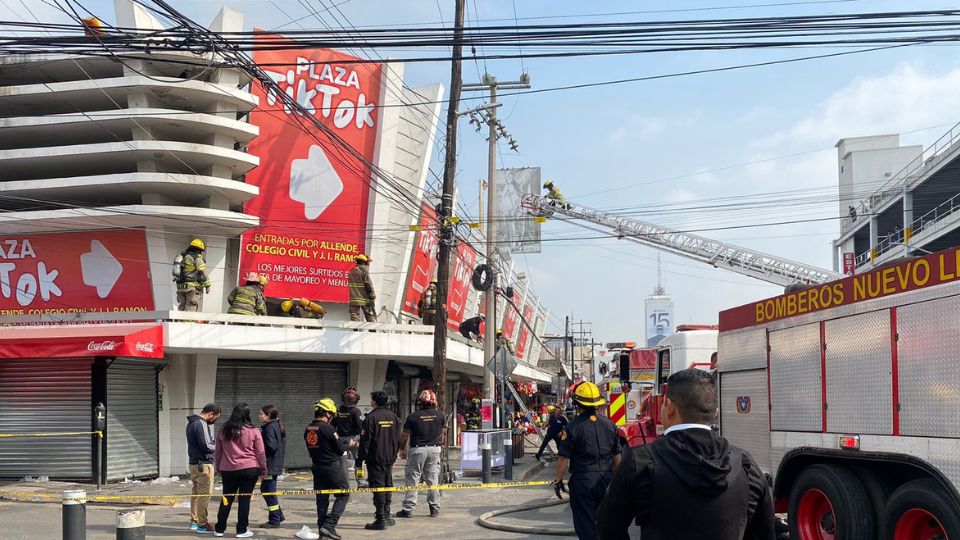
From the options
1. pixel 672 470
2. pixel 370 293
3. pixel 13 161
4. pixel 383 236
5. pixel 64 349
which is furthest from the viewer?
pixel 383 236

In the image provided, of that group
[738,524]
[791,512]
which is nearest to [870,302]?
[791,512]

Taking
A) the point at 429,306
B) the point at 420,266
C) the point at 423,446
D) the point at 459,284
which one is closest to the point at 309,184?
the point at 429,306

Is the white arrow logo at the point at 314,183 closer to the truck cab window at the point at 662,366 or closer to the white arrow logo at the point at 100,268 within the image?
the white arrow logo at the point at 100,268

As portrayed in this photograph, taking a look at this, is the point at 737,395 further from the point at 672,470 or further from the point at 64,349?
the point at 64,349

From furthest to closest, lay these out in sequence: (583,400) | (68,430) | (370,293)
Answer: (370,293) < (68,430) < (583,400)

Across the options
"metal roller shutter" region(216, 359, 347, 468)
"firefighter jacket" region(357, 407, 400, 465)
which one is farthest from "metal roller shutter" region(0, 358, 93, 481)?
"firefighter jacket" region(357, 407, 400, 465)

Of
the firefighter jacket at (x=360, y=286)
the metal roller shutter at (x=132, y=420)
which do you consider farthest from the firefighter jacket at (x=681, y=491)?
the firefighter jacket at (x=360, y=286)

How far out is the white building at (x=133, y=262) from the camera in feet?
57.2

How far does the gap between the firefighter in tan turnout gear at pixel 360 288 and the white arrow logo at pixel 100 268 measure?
5.24 meters

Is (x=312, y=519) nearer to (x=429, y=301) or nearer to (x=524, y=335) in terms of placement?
(x=429, y=301)

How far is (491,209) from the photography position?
20.9 metres

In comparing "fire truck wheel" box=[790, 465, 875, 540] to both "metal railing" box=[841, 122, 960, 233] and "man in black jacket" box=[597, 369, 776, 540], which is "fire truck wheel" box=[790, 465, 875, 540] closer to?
"man in black jacket" box=[597, 369, 776, 540]

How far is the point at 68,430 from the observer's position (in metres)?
17.3

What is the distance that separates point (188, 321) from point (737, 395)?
1191 centimetres
